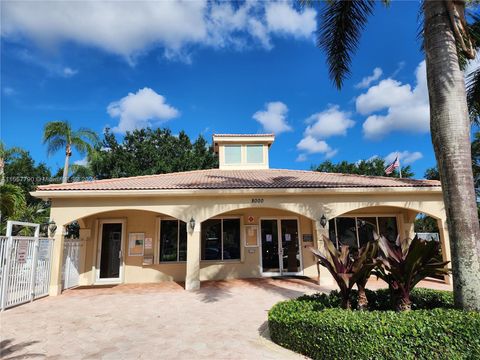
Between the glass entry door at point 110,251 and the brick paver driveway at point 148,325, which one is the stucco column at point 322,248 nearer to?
the brick paver driveway at point 148,325

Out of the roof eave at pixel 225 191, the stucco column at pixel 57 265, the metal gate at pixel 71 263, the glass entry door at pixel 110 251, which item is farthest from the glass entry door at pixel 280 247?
the stucco column at pixel 57 265

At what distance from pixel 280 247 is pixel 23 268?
930cm

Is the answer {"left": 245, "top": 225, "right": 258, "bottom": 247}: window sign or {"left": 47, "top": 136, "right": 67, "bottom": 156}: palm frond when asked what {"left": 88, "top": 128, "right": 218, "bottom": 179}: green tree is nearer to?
{"left": 47, "top": 136, "right": 67, "bottom": 156}: palm frond

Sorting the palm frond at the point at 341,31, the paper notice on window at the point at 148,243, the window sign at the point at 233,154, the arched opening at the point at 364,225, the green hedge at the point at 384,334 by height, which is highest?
the palm frond at the point at 341,31

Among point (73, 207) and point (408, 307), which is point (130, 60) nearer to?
point (73, 207)

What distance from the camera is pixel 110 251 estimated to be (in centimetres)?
1298

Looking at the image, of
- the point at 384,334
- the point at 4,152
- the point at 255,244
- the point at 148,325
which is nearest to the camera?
the point at 384,334

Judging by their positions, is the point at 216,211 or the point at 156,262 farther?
the point at 156,262

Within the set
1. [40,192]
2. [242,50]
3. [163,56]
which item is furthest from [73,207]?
[242,50]

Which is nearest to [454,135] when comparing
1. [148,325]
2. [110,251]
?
[148,325]

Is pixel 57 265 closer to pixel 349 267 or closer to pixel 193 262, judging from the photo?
pixel 193 262

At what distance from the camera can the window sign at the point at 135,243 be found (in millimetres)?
12891

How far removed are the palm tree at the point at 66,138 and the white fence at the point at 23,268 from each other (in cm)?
1277

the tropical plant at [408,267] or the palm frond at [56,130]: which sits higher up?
the palm frond at [56,130]
